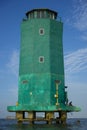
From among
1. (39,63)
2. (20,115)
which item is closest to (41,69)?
(39,63)

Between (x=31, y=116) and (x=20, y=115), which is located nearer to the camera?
(x=31, y=116)

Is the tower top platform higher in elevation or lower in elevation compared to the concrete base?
higher

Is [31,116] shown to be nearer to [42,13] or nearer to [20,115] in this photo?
[20,115]

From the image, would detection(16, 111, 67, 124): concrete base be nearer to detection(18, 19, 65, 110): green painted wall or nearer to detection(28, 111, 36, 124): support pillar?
detection(28, 111, 36, 124): support pillar

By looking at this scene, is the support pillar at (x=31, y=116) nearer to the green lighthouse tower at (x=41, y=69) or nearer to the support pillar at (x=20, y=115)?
the green lighthouse tower at (x=41, y=69)

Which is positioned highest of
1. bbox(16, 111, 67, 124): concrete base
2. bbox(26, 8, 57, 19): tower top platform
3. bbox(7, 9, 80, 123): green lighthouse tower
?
bbox(26, 8, 57, 19): tower top platform

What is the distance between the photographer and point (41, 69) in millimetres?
45750

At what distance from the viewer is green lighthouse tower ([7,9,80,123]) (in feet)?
146

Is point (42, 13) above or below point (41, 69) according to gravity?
above

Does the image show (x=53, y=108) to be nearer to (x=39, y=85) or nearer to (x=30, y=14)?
(x=39, y=85)

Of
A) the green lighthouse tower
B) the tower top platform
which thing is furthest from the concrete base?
the tower top platform

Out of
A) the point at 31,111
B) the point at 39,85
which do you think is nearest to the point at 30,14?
the point at 39,85

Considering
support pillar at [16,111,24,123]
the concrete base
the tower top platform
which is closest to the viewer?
the concrete base

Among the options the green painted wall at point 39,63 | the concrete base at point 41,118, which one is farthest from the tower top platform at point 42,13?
the concrete base at point 41,118
